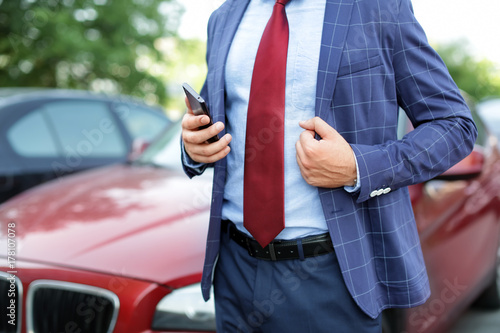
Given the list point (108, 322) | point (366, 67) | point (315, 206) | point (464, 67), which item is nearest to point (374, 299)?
point (315, 206)

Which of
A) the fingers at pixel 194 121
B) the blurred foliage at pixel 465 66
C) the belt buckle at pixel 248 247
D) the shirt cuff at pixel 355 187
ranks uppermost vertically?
the fingers at pixel 194 121

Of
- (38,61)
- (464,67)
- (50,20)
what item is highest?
(50,20)

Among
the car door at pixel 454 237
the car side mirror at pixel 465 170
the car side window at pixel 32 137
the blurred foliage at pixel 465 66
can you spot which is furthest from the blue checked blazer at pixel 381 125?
the blurred foliage at pixel 465 66

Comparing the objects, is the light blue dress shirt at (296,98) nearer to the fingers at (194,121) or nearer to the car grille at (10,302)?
the fingers at (194,121)

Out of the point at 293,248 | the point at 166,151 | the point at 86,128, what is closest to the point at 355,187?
the point at 293,248

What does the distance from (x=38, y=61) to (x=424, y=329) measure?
10.5m

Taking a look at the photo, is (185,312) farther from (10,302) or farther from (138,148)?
(138,148)

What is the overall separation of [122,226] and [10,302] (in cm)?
52

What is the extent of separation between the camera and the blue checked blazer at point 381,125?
4.04 ft

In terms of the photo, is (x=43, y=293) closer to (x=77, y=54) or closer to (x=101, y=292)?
(x=101, y=292)

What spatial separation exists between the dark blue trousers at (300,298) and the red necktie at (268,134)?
10 centimetres

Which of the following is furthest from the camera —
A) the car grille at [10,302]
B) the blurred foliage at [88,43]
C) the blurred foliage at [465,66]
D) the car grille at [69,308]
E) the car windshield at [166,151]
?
the blurred foliage at [465,66]

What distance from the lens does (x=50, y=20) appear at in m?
9.95

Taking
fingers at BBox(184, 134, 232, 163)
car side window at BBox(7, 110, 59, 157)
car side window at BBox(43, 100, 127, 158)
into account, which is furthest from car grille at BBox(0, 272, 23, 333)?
car side window at BBox(43, 100, 127, 158)
